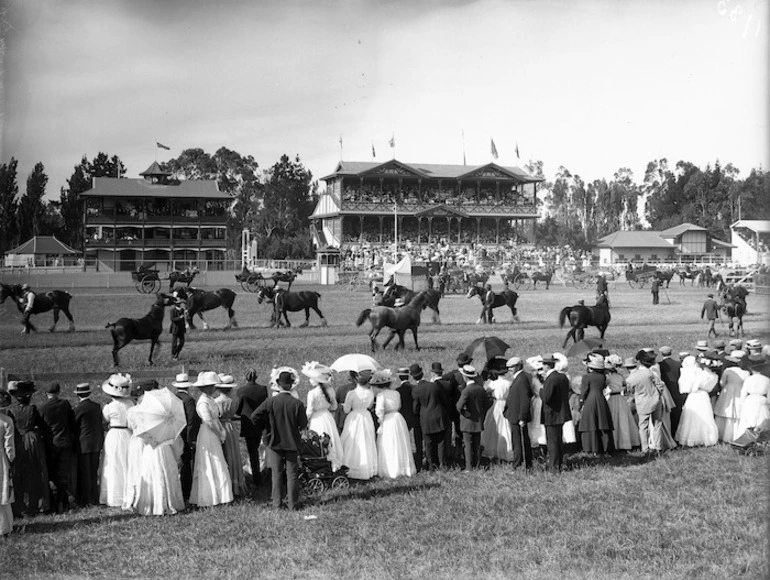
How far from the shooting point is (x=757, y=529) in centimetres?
755

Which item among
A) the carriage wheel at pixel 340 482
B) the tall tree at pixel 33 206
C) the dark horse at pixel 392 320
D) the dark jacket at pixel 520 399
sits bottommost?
the carriage wheel at pixel 340 482

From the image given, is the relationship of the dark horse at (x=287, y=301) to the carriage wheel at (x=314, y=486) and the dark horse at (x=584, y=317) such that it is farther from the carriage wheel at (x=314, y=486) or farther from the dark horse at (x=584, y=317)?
the carriage wheel at (x=314, y=486)

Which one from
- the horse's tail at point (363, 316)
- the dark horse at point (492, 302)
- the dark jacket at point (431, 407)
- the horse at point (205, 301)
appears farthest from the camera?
the dark horse at point (492, 302)

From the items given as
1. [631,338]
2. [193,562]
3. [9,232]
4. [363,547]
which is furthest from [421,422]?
[631,338]

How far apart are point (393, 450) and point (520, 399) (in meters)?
1.63

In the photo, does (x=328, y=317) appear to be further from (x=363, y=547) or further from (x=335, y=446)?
(x=363, y=547)

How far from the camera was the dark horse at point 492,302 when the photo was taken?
17766 mm

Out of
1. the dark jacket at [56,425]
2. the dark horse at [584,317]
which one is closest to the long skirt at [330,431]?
the dark jacket at [56,425]

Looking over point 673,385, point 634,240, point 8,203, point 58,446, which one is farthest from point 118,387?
point 634,240

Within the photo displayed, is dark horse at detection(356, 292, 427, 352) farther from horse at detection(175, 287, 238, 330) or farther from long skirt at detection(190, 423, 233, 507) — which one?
long skirt at detection(190, 423, 233, 507)

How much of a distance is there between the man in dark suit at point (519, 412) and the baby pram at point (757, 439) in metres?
2.84

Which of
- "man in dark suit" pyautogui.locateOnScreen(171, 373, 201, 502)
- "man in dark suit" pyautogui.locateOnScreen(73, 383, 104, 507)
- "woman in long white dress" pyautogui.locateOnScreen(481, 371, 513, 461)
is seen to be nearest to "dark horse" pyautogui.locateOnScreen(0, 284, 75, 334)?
"man in dark suit" pyautogui.locateOnScreen(73, 383, 104, 507)

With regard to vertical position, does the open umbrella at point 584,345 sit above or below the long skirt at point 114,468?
above

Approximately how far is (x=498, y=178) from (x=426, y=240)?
6.24 feet
